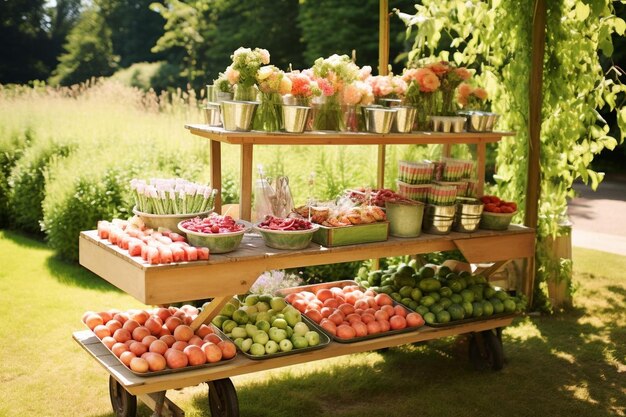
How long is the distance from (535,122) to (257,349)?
9.50 feet

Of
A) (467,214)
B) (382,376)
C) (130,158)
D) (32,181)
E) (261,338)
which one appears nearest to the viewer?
(261,338)

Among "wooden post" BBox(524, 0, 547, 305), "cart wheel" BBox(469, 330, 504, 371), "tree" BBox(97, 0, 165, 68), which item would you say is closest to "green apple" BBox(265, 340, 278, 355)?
"cart wheel" BBox(469, 330, 504, 371)

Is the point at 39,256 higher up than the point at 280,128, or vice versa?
the point at 280,128

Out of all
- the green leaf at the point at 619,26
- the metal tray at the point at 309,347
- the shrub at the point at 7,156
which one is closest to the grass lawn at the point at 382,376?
the metal tray at the point at 309,347

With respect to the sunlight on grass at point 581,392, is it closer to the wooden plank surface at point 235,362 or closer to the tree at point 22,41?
the wooden plank surface at point 235,362

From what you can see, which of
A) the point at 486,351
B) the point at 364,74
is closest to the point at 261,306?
the point at 364,74

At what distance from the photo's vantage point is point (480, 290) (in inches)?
180

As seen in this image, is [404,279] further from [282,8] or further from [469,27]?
[282,8]

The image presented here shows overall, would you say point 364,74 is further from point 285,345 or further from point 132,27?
point 132,27

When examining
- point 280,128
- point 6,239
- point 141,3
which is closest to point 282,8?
point 141,3

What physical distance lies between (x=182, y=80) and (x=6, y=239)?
1991 centimetres

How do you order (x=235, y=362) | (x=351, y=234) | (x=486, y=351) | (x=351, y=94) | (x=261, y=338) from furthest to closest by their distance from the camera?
1. (x=486, y=351)
2. (x=351, y=94)
3. (x=351, y=234)
4. (x=261, y=338)
5. (x=235, y=362)

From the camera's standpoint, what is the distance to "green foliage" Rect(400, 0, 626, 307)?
5.41 meters

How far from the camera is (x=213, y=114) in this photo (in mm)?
3973
